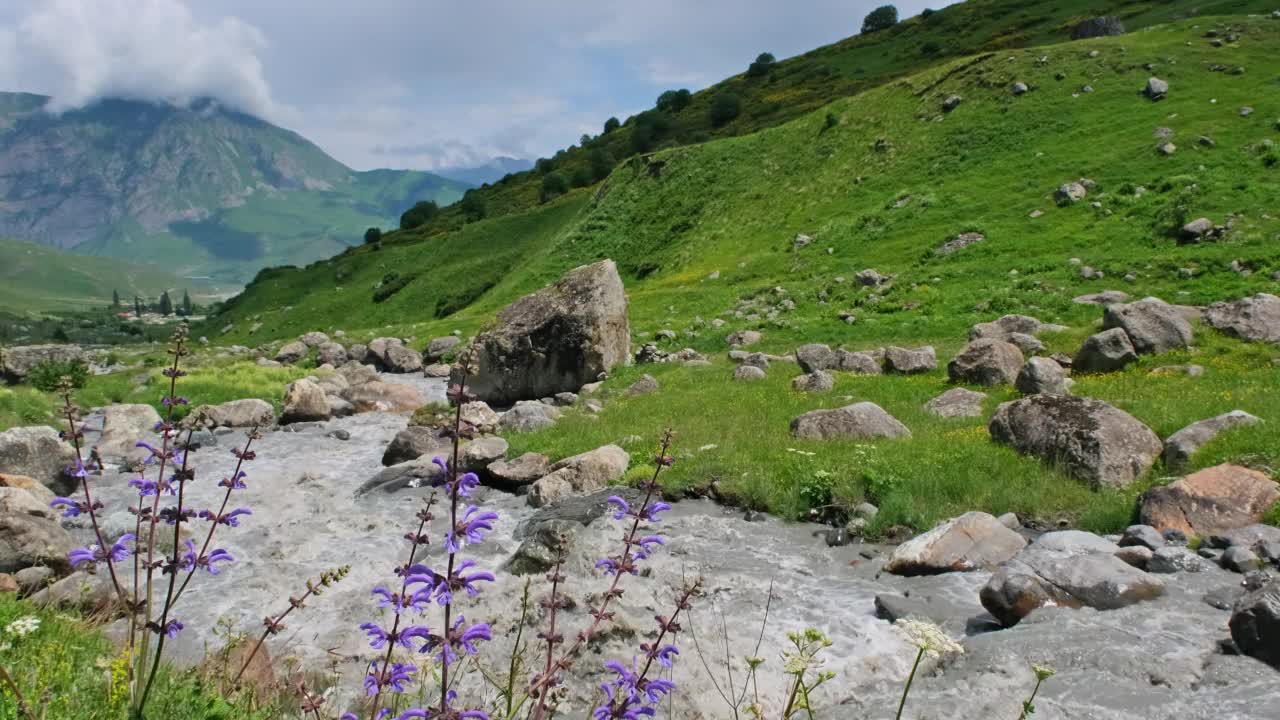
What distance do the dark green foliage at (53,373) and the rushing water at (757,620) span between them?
16.9 meters

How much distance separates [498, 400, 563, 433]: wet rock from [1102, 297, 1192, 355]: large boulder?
56.3 ft

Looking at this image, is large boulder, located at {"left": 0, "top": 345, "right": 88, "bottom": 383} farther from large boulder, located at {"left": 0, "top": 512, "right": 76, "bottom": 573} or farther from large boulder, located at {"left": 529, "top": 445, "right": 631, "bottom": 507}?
large boulder, located at {"left": 529, "top": 445, "right": 631, "bottom": 507}

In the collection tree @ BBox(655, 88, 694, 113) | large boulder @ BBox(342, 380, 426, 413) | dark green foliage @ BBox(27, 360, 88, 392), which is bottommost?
large boulder @ BBox(342, 380, 426, 413)

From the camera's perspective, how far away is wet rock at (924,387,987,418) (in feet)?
58.0

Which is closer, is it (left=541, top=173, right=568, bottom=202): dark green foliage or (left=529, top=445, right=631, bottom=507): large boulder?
(left=529, top=445, right=631, bottom=507): large boulder

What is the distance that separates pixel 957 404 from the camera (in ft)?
59.6

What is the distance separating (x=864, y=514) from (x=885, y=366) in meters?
12.5

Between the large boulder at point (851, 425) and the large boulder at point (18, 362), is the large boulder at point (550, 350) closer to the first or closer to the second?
the large boulder at point (851, 425)

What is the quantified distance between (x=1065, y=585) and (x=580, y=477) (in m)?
9.62

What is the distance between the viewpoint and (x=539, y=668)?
8.67 m

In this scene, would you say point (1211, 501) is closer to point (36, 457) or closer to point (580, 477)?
point (580, 477)

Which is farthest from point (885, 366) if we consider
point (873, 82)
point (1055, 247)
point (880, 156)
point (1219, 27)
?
point (873, 82)

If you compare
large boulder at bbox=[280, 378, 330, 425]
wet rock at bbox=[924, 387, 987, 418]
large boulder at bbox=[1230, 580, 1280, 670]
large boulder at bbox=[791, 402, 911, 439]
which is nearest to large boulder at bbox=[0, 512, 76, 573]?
large boulder at bbox=[280, 378, 330, 425]

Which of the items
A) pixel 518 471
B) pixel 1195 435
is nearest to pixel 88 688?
pixel 518 471
